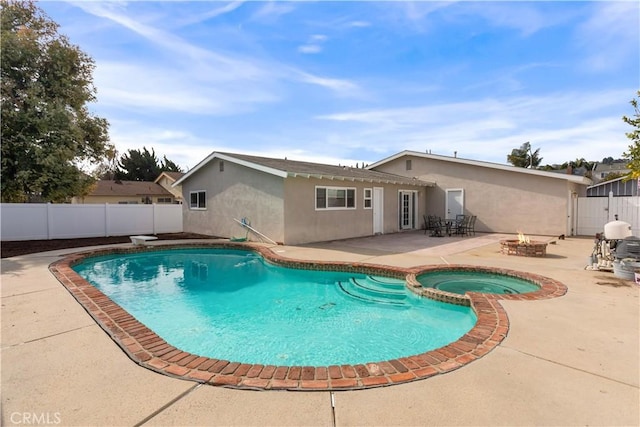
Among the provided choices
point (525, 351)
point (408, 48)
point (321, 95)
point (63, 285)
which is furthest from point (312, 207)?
point (525, 351)

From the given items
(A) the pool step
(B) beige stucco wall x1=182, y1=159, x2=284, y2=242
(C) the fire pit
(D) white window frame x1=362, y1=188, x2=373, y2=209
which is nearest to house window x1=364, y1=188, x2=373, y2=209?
(D) white window frame x1=362, y1=188, x2=373, y2=209

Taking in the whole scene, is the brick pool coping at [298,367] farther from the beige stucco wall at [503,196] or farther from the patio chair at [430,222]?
the beige stucco wall at [503,196]

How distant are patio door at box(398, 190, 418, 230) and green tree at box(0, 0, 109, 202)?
16251mm

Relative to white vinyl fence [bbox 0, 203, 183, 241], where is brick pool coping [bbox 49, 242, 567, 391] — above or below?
below

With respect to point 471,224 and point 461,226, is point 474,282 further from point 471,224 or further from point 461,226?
point 471,224

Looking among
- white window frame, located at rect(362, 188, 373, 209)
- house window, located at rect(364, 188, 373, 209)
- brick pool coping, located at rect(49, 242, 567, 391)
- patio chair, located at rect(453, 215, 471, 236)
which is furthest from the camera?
patio chair, located at rect(453, 215, 471, 236)

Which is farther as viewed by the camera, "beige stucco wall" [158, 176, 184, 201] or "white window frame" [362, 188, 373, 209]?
"beige stucco wall" [158, 176, 184, 201]

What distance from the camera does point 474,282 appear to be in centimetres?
714

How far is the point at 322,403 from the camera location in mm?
2414

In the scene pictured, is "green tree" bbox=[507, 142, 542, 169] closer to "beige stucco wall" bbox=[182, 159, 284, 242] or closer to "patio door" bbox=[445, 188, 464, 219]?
"patio door" bbox=[445, 188, 464, 219]

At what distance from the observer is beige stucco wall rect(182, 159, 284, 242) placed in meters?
12.5

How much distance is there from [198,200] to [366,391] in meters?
16.0

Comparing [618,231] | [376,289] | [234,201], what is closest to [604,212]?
[618,231]

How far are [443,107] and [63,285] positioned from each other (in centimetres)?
1668
